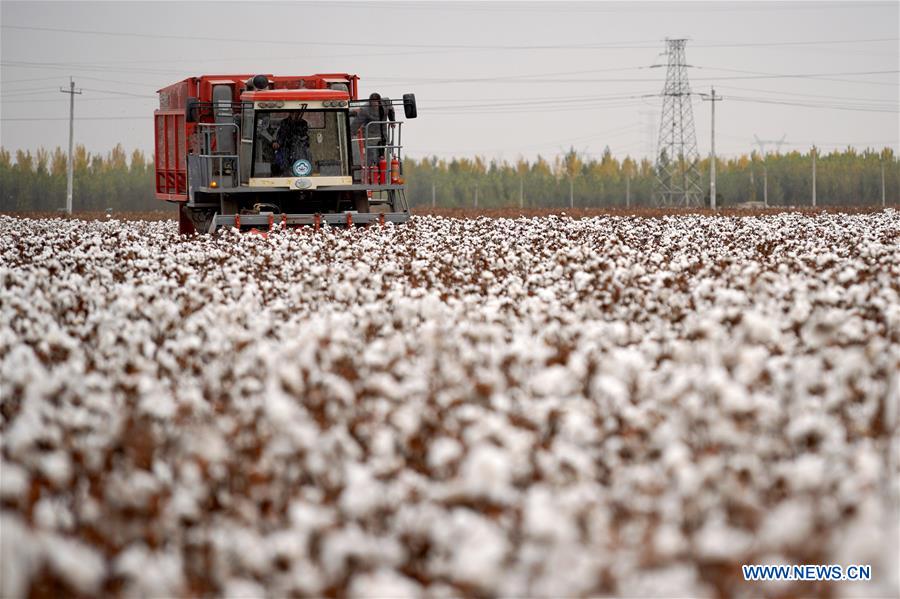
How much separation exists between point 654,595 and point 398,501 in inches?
42.3

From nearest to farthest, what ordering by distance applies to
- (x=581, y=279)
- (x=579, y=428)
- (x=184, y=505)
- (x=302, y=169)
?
(x=184, y=505) → (x=579, y=428) → (x=581, y=279) → (x=302, y=169)

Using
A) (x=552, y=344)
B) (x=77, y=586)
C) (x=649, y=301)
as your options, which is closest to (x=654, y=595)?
(x=77, y=586)

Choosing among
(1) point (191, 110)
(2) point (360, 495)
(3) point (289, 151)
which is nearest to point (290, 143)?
(3) point (289, 151)

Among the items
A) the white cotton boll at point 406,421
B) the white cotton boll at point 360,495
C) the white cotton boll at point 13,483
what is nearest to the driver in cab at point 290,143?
the white cotton boll at point 406,421

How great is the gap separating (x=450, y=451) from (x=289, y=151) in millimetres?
18527

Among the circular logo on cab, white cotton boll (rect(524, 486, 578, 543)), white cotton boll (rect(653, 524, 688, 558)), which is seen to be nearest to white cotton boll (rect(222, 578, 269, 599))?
white cotton boll (rect(524, 486, 578, 543))

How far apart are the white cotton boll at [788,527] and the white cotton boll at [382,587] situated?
1.03 meters

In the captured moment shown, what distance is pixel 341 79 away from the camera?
23953 mm

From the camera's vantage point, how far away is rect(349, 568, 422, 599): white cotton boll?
143 inches

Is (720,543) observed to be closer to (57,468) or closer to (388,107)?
(57,468)

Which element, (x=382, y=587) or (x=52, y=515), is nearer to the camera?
(x=382, y=587)

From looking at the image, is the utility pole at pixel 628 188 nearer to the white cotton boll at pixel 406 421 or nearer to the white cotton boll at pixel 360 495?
the white cotton boll at pixel 406 421

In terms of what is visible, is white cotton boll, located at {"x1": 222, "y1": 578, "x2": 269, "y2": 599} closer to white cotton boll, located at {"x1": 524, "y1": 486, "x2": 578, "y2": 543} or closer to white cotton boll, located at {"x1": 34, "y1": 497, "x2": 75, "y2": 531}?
white cotton boll, located at {"x1": 34, "y1": 497, "x2": 75, "y2": 531}

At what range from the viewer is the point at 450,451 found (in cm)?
455
